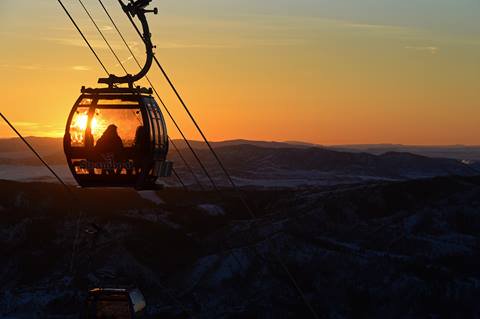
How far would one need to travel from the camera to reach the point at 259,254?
53312 mm

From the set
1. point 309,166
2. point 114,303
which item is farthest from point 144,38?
point 309,166

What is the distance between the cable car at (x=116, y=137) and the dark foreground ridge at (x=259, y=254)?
58.8 ft

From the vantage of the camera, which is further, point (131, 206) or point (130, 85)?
point (131, 206)

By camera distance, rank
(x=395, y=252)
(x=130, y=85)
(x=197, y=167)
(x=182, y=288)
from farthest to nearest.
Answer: (x=197, y=167), (x=395, y=252), (x=182, y=288), (x=130, y=85)

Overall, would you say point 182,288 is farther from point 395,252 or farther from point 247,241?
point 395,252

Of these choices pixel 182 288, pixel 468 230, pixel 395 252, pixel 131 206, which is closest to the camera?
pixel 182 288

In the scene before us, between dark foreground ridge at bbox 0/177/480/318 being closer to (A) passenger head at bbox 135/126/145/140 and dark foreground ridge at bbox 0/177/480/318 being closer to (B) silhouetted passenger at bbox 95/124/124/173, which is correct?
(B) silhouetted passenger at bbox 95/124/124/173

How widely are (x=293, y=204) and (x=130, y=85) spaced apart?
1881 inches

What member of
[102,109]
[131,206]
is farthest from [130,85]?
[131,206]

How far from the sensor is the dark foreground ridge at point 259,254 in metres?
47.6

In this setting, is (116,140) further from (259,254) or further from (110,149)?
(259,254)

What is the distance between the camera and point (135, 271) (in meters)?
52.2

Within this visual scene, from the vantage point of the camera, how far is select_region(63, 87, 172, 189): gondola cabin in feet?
73.4

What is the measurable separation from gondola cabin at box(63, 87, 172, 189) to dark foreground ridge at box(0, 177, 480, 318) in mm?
17929
